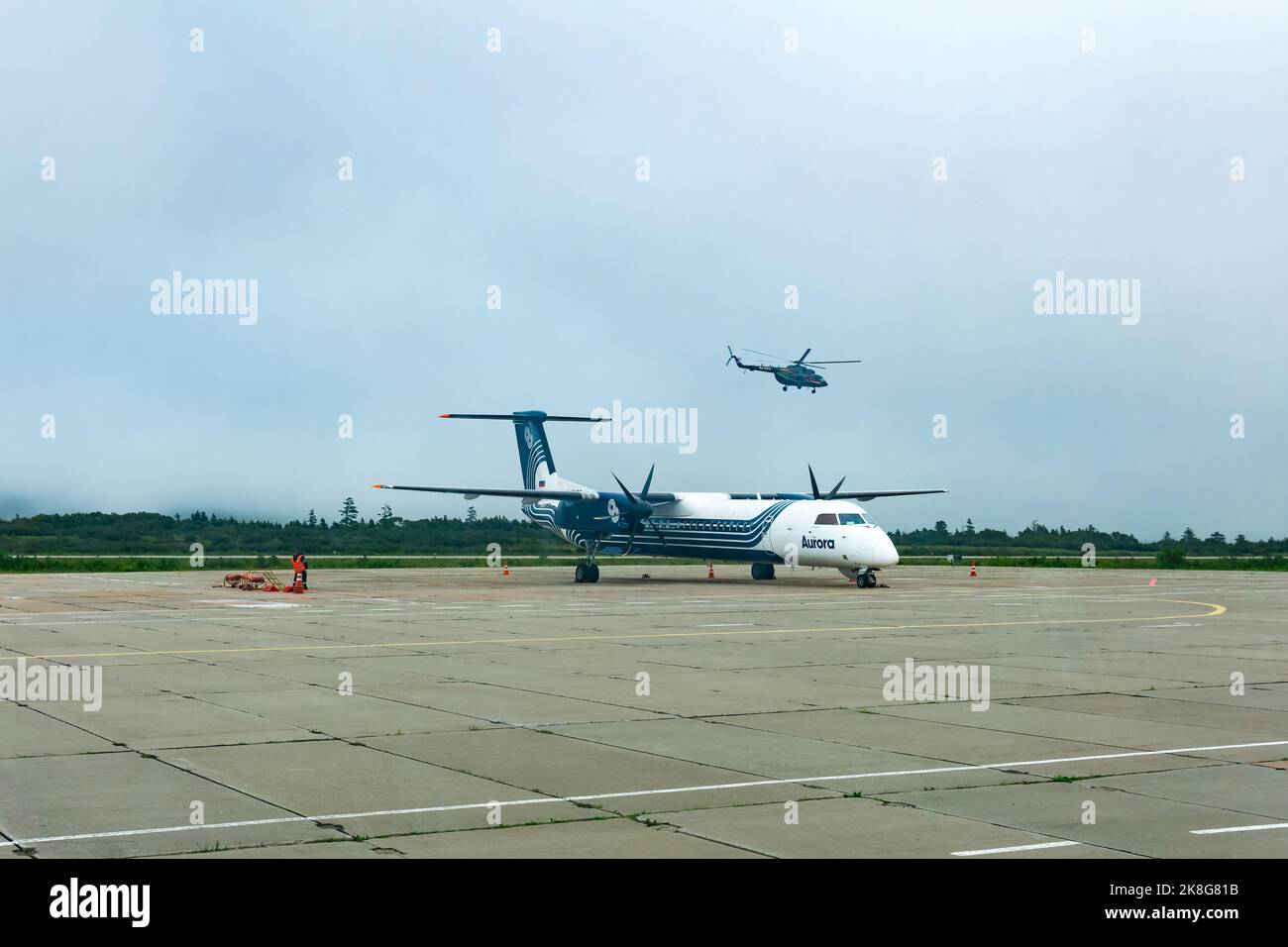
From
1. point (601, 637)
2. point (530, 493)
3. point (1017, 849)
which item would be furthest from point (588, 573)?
point (1017, 849)

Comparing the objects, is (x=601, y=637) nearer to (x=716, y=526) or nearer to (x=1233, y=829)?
(x=1233, y=829)

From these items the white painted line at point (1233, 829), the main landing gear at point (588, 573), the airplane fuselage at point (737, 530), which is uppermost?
the airplane fuselage at point (737, 530)

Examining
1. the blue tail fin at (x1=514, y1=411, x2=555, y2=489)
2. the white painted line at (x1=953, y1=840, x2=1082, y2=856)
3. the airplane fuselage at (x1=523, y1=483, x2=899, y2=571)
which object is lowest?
the white painted line at (x1=953, y1=840, x2=1082, y2=856)

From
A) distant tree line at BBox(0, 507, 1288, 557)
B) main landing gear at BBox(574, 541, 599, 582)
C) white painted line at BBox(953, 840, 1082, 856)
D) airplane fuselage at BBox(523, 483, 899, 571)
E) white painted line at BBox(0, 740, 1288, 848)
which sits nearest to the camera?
white painted line at BBox(953, 840, 1082, 856)

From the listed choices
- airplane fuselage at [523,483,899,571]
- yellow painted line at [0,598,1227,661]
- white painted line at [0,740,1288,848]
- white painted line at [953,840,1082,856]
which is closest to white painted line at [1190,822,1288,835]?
white painted line at [953,840,1082,856]

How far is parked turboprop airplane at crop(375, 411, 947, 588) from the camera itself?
4247 centimetres

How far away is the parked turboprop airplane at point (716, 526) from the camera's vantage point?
1672 inches

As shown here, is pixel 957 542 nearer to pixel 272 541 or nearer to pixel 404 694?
pixel 272 541

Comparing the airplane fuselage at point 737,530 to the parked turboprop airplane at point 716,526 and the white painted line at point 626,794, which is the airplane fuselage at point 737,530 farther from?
the white painted line at point 626,794

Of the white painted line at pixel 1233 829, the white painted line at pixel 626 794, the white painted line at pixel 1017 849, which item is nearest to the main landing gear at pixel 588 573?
the white painted line at pixel 626 794

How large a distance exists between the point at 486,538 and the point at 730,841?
3638 inches

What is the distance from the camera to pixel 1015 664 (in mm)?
18766

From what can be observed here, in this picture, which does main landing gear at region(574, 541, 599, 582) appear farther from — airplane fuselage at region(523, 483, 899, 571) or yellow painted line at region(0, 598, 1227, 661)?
yellow painted line at region(0, 598, 1227, 661)

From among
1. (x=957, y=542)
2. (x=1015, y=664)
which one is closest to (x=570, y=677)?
(x=1015, y=664)
